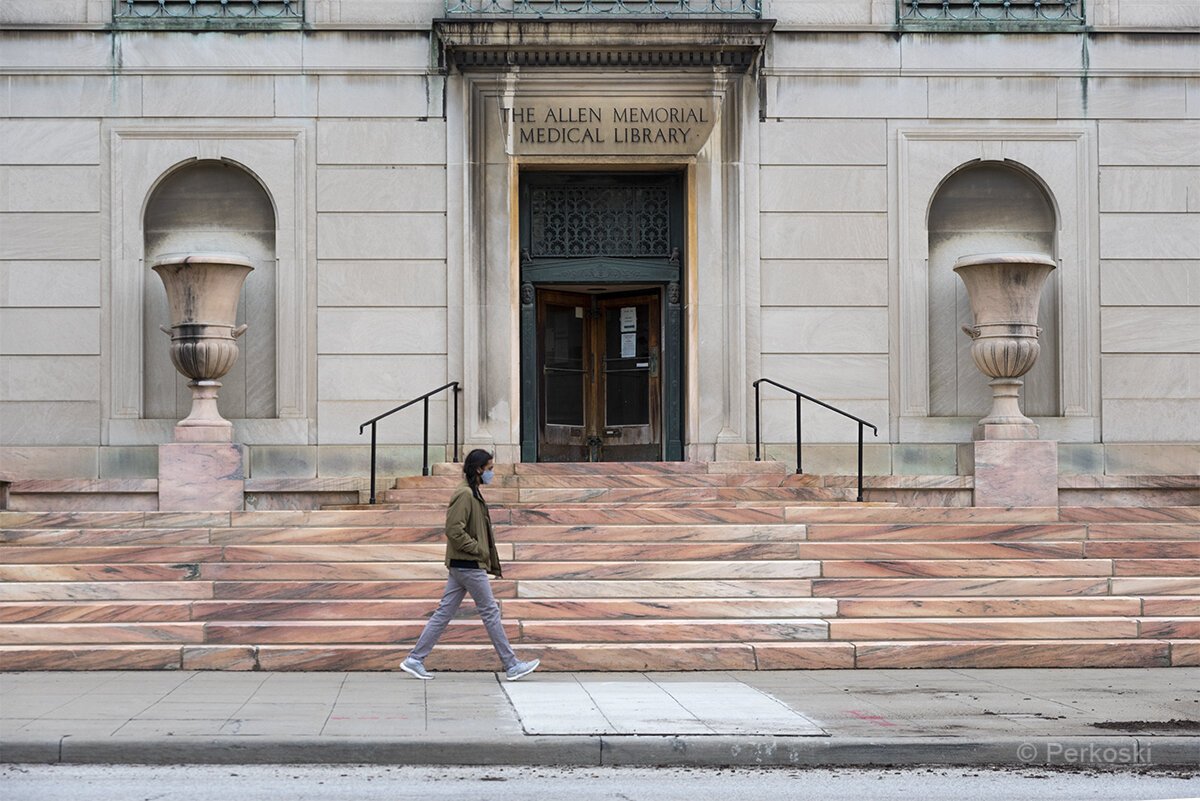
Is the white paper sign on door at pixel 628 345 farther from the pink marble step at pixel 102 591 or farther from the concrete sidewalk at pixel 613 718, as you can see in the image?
the concrete sidewalk at pixel 613 718

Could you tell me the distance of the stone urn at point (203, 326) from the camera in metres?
18.5

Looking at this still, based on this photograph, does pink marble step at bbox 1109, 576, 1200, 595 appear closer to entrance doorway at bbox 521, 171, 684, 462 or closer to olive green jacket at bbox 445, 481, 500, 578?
olive green jacket at bbox 445, 481, 500, 578

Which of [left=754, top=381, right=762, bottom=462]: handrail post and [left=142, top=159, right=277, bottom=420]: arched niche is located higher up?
[left=142, top=159, right=277, bottom=420]: arched niche

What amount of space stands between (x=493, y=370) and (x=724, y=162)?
13.2 feet

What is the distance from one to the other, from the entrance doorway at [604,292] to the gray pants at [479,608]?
8.23 metres

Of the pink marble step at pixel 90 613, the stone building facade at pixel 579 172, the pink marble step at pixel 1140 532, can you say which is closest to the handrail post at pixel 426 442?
the stone building facade at pixel 579 172

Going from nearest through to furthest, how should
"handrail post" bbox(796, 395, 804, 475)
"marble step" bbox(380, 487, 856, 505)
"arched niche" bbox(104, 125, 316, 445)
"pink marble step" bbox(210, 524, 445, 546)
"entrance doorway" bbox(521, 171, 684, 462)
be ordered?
1. "pink marble step" bbox(210, 524, 445, 546)
2. "marble step" bbox(380, 487, 856, 505)
3. "handrail post" bbox(796, 395, 804, 475)
4. "arched niche" bbox(104, 125, 316, 445)
5. "entrance doorway" bbox(521, 171, 684, 462)

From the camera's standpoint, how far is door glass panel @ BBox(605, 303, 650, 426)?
21500mm

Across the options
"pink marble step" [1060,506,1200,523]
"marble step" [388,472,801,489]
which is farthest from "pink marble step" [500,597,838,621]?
"pink marble step" [1060,506,1200,523]

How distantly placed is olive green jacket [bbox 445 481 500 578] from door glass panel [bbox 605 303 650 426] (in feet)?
29.8

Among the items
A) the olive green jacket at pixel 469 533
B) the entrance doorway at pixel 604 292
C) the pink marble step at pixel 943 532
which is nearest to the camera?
the olive green jacket at pixel 469 533

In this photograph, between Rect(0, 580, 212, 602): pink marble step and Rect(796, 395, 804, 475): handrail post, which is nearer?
Rect(0, 580, 212, 602): pink marble step

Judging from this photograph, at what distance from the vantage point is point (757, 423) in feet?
65.3

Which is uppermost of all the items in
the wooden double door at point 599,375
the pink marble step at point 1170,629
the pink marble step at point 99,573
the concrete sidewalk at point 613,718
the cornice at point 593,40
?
the cornice at point 593,40
